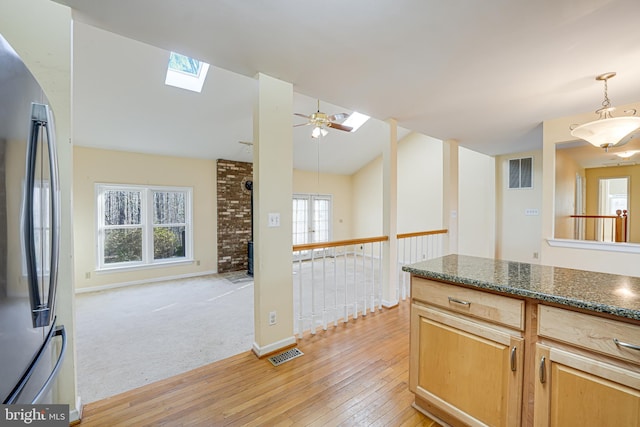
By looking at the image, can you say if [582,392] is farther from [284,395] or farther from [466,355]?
[284,395]

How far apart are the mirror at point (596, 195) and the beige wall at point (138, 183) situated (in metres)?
6.31

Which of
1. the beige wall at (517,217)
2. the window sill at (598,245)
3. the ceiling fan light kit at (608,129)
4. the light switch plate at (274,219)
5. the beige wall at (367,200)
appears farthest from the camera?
the beige wall at (367,200)

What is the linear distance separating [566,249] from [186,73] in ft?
18.1

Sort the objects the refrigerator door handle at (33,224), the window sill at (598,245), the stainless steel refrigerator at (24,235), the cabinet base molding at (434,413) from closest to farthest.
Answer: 1. the stainless steel refrigerator at (24,235)
2. the refrigerator door handle at (33,224)
3. the cabinet base molding at (434,413)
4. the window sill at (598,245)

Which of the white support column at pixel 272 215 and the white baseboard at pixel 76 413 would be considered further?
the white support column at pixel 272 215

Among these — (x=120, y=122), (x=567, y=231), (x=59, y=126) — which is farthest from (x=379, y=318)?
(x=120, y=122)

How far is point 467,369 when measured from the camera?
139 cm

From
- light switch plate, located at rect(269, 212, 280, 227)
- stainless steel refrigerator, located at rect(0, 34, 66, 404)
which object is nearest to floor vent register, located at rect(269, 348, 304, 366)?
light switch plate, located at rect(269, 212, 280, 227)

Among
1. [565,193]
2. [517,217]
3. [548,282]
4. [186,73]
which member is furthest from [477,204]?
[186,73]

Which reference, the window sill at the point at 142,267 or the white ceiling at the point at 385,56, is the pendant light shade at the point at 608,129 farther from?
the window sill at the point at 142,267

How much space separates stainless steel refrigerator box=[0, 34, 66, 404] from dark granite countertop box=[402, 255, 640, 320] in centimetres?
169

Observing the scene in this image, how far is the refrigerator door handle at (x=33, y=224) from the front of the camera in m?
0.90

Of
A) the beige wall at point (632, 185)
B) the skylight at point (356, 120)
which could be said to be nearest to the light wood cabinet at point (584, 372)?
the skylight at point (356, 120)

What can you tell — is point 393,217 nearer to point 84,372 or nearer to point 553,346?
point 553,346
